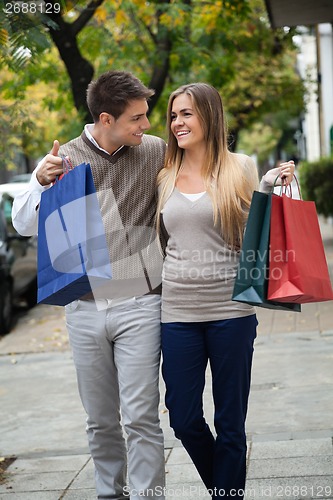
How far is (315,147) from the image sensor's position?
3556 centimetres

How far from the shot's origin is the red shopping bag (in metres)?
Answer: 3.62

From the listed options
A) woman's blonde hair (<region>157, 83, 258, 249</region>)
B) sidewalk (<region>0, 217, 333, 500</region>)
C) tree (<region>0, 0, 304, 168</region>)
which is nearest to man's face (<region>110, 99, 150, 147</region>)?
woman's blonde hair (<region>157, 83, 258, 249</region>)

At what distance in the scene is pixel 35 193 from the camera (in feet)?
13.1

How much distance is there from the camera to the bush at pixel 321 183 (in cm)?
1744

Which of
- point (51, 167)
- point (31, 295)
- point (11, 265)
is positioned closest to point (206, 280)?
point (51, 167)

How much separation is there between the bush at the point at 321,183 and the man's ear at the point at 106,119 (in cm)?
1371

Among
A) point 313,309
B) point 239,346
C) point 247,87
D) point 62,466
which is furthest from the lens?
point 247,87

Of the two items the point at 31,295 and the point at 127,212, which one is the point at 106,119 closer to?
the point at 127,212

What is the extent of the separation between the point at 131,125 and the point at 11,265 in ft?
26.5

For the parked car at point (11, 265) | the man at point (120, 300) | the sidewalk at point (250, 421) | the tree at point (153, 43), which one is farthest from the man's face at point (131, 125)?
the parked car at point (11, 265)

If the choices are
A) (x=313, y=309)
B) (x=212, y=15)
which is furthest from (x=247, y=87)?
(x=313, y=309)

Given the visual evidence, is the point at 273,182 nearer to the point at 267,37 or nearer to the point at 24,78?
the point at 24,78

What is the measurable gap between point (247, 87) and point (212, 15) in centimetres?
1068

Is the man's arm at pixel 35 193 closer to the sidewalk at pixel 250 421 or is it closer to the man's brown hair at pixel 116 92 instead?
the man's brown hair at pixel 116 92
